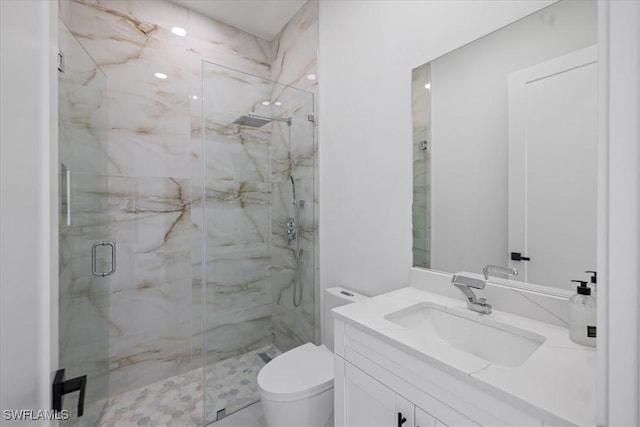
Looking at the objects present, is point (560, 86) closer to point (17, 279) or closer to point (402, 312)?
point (402, 312)

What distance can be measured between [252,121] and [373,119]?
76 cm

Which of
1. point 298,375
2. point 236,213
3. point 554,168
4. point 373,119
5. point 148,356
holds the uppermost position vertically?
point 373,119

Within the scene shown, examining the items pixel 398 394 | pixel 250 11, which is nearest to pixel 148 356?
pixel 398 394

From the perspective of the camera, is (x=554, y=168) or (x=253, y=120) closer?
(x=554, y=168)

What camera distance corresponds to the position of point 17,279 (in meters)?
0.53

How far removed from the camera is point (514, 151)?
115 centimetres

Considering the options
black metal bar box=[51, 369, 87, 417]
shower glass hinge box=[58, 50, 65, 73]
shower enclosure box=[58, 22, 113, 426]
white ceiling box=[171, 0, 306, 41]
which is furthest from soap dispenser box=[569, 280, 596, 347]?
white ceiling box=[171, 0, 306, 41]

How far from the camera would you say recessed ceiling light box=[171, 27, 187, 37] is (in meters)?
2.22

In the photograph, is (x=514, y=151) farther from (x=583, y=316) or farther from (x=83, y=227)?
(x=83, y=227)

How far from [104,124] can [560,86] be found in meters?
2.44

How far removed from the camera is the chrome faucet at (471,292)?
111 centimetres

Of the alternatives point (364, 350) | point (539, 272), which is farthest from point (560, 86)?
point (364, 350)

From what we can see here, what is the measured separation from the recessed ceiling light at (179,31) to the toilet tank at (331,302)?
224 cm

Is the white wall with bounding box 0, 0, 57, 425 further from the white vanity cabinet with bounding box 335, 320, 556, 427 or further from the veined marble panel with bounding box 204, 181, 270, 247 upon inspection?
the veined marble panel with bounding box 204, 181, 270, 247
